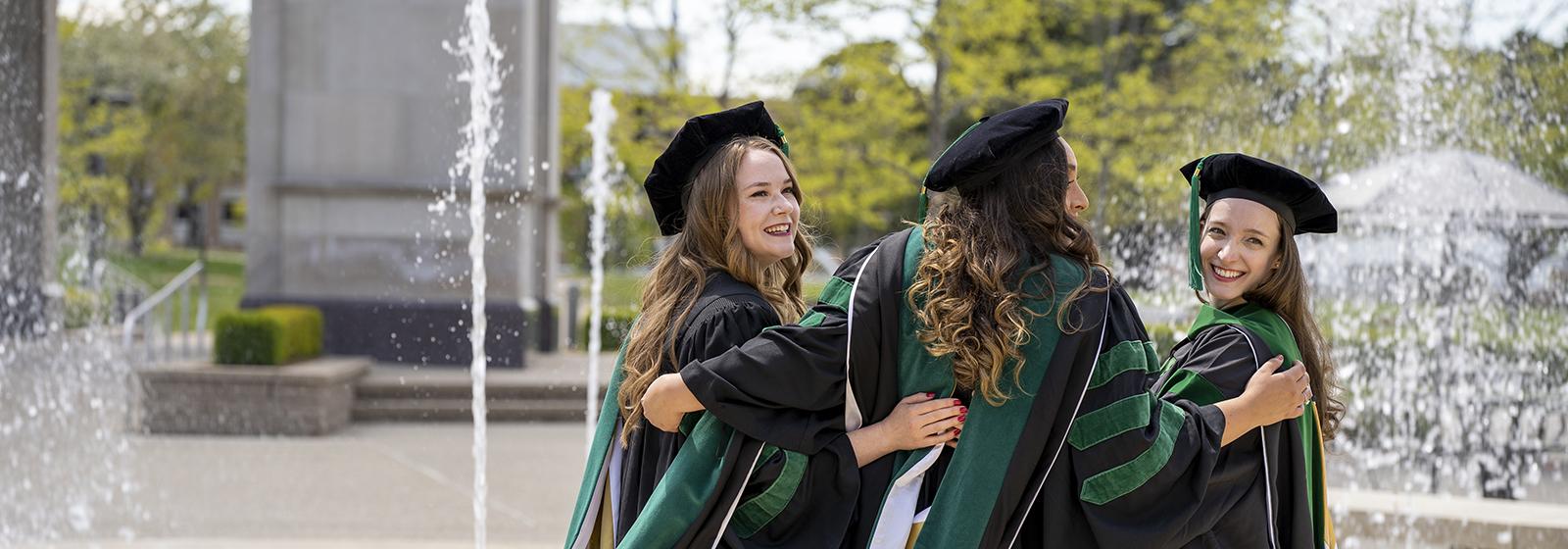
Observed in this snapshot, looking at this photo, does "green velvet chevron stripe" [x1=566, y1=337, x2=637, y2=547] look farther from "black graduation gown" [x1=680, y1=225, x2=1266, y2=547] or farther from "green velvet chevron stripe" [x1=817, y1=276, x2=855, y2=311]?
"green velvet chevron stripe" [x1=817, y1=276, x2=855, y2=311]

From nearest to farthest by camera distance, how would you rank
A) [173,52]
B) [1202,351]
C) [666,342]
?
[666,342]
[1202,351]
[173,52]

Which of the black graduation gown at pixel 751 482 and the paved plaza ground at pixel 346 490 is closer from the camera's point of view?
the black graduation gown at pixel 751 482

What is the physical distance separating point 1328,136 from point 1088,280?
8645 mm

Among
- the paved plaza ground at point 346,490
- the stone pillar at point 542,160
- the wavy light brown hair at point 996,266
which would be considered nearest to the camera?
the wavy light brown hair at point 996,266

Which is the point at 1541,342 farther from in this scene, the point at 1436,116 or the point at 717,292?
the point at 717,292

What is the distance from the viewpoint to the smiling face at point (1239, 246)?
10.0 ft

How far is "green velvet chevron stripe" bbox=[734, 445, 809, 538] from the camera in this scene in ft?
8.75

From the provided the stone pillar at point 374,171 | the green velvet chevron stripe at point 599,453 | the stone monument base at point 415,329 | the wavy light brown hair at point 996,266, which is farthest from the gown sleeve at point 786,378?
the stone pillar at point 374,171

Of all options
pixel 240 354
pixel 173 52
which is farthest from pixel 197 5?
pixel 240 354

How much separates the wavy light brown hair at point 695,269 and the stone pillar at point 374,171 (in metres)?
9.21


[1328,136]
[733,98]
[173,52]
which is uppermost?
[173,52]

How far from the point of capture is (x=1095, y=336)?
102 inches

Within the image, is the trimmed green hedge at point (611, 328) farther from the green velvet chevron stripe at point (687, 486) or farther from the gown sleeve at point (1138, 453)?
the gown sleeve at point (1138, 453)

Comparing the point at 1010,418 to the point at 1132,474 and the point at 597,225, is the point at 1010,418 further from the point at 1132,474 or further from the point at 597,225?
the point at 597,225
